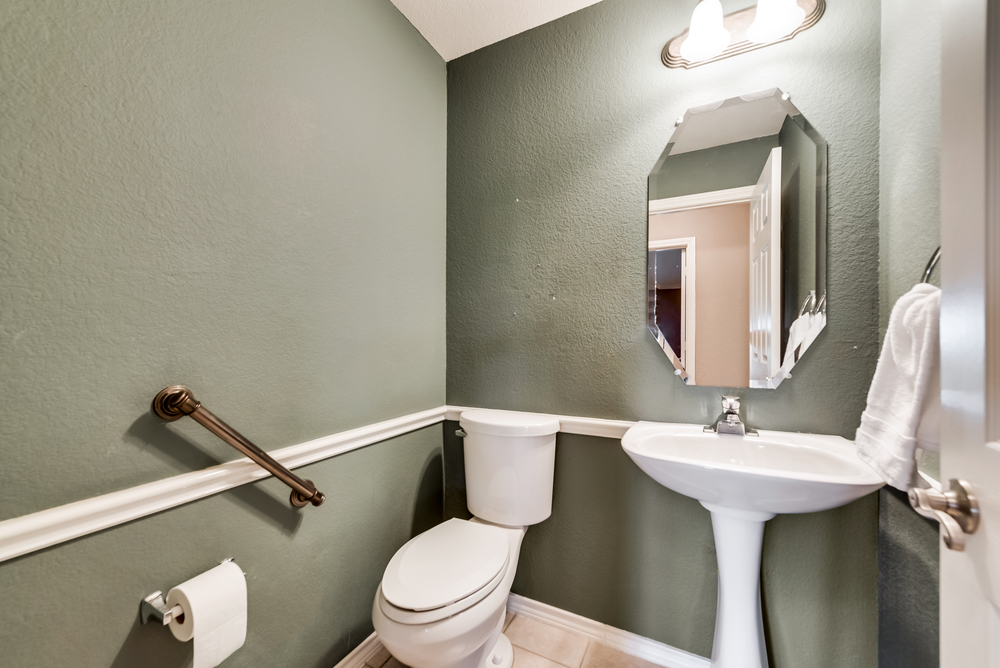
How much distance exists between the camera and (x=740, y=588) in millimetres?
1075

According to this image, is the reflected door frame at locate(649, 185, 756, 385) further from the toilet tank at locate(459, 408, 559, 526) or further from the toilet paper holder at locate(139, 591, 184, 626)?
Result: the toilet paper holder at locate(139, 591, 184, 626)

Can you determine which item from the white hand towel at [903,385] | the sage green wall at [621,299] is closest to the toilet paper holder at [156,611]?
the sage green wall at [621,299]

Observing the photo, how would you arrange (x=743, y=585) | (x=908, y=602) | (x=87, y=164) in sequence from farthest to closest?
(x=743, y=585), (x=908, y=602), (x=87, y=164)

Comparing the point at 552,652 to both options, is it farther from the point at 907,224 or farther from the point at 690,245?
the point at 907,224

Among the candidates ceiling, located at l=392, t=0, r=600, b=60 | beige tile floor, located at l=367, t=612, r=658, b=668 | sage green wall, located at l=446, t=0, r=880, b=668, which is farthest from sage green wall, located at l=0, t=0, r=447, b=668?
beige tile floor, located at l=367, t=612, r=658, b=668

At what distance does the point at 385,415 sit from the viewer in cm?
139

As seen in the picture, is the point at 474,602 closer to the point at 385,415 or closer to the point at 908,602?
the point at 385,415

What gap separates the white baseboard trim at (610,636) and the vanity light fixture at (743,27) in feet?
6.50

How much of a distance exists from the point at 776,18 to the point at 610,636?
6.90 feet

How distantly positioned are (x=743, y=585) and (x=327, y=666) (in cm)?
126

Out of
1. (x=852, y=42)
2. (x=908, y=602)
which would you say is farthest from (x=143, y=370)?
(x=852, y=42)

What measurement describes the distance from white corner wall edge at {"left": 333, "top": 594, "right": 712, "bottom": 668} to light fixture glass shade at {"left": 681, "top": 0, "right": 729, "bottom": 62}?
197cm

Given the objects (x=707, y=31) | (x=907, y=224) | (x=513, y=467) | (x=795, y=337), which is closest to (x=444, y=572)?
(x=513, y=467)

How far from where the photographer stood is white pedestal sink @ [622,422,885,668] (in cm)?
87
